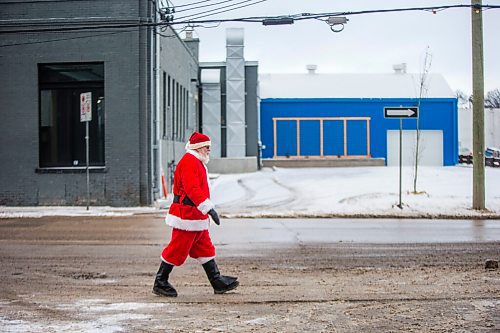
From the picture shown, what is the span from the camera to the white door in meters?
42.6

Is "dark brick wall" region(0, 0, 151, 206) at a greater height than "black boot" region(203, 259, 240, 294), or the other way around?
Result: "dark brick wall" region(0, 0, 151, 206)

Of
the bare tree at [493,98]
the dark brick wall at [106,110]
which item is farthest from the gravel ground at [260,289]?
the bare tree at [493,98]

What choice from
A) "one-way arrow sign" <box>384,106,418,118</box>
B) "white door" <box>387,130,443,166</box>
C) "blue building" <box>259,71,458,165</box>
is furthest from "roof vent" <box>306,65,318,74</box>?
"one-way arrow sign" <box>384,106,418,118</box>

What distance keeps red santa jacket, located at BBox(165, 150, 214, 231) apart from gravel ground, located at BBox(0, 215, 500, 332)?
0.82 m

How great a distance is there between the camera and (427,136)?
42.9 meters

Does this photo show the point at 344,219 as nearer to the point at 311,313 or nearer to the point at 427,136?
the point at 311,313

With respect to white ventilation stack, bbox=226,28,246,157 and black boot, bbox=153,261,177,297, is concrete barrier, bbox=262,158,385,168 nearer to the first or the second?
white ventilation stack, bbox=226,28,246,157

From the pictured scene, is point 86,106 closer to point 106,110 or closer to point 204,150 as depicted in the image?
point 106,110

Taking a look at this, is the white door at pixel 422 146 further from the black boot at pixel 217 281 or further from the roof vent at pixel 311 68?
the black boot at pixel 217 281

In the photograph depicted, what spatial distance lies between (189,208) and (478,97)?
13.1 meters

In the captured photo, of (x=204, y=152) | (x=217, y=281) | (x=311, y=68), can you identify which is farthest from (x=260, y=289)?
(x=311, y=68)

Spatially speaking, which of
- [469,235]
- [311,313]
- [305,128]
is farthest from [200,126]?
[311,313]

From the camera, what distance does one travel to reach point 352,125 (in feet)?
139

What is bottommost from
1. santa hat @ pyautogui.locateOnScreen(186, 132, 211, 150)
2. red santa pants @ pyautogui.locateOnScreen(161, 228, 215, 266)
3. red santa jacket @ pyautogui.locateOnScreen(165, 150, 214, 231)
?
red santa pants @ pyautogui.locateOnScreen(161, 228, 215, 266)
